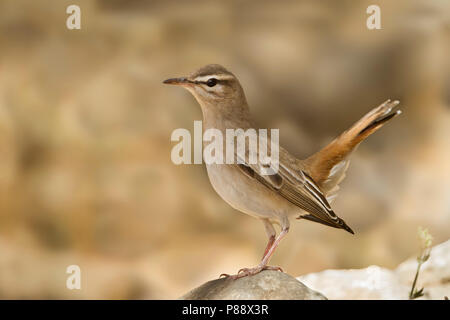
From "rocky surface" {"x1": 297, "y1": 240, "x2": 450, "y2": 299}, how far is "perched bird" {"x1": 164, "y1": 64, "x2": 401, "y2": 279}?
737 mm

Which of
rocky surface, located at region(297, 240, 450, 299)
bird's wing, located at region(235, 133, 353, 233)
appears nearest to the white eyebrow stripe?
bird's wing, located at region(235, 133, 353, 233)

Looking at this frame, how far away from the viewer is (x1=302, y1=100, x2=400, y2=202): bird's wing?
2502 millimetres

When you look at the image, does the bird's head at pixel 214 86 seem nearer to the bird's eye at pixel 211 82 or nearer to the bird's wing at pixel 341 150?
the bird's eye at pixel 211 82

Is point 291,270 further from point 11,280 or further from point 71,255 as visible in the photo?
point 11,280

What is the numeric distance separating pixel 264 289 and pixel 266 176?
425mm

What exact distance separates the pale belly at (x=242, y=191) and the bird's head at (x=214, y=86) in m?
0.27

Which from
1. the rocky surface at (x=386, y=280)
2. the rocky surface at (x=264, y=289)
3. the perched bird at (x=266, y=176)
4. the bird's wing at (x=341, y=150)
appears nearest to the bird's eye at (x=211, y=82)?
the perched bird at (x=266, y=176)

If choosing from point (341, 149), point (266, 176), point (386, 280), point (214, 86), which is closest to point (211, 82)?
point (214, 86)

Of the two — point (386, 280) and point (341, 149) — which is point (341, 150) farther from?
point (386, 280)

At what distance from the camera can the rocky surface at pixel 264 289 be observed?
2262 millimetres

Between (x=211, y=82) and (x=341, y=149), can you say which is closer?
(x=211, y=82)

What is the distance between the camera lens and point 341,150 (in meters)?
2.53

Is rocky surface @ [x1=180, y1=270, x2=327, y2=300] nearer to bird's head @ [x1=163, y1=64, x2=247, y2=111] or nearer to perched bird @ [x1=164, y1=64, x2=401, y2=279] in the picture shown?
perched bird @ [x1=164, y1=64, x2=401, y2=279]
